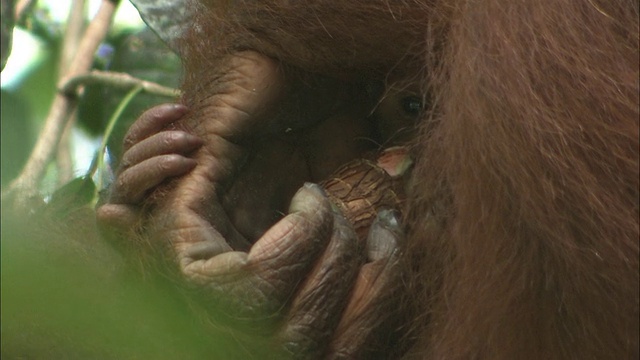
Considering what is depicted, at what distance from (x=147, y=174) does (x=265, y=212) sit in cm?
24

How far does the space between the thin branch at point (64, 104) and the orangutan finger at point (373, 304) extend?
A: 689 mm

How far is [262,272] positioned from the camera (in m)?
1.35

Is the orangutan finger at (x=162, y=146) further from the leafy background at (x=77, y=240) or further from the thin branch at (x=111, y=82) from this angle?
the thin branch at (x=111, y=82)

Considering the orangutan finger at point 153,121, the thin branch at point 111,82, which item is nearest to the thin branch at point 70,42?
the thin branch at point 111,82

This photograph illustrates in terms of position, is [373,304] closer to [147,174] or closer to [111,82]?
[147,174]

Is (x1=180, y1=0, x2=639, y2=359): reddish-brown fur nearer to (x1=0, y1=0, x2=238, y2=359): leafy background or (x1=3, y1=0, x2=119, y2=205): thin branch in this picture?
(x1=0, y1=0, x2=238, y2=359): leafy background

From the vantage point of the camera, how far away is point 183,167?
1.54m

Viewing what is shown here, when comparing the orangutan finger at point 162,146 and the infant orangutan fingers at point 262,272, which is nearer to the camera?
the infant orangutan fingers at point 262,272

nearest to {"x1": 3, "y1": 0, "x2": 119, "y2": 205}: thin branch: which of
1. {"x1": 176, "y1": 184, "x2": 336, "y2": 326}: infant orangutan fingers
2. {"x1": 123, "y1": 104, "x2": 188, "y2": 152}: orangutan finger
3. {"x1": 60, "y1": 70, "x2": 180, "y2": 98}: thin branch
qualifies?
{"x1": 60, "y1": 70, "x2": 180, "y2": 98}: thin branch

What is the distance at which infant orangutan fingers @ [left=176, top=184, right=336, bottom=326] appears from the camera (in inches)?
52.9

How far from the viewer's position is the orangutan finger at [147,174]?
1513 mm

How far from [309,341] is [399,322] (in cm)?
19

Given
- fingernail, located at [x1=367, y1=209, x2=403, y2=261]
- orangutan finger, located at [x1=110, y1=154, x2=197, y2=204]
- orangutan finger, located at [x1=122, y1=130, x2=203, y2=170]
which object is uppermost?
orangutan finger, located at [x1=122, y1=130, x2=203, y2=170]

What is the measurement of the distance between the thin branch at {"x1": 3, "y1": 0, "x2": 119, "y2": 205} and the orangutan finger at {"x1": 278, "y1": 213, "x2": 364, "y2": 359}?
2.19ft
